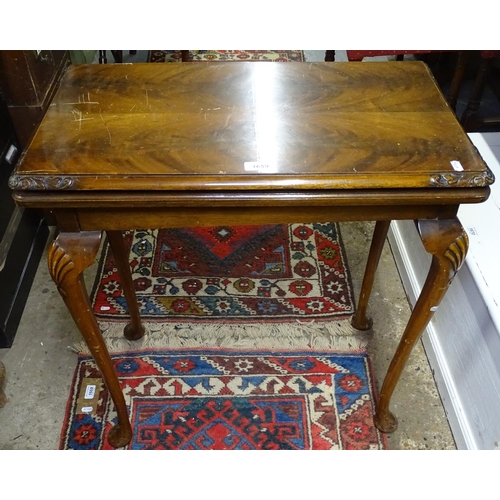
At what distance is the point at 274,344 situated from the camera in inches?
59.6

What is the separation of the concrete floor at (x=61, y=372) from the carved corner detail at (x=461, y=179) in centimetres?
73

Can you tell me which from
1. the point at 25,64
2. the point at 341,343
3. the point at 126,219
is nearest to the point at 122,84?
the point at 126,219

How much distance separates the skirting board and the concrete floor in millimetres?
51

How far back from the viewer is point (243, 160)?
0.90 metres

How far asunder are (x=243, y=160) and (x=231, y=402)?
0.74 metres

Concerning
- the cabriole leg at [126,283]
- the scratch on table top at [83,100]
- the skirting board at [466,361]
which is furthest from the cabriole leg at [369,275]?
the scratch on table top at [83,100]

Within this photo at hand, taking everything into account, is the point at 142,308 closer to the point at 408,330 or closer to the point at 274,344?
the point at 274,344

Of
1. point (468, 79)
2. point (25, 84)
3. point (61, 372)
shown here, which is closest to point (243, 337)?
point (61, 372)

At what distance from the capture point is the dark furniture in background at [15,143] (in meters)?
1.48

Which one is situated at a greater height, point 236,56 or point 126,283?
point 126,283

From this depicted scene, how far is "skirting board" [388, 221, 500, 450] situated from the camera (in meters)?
1.18

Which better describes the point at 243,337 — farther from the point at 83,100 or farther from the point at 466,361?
the point at 83,100

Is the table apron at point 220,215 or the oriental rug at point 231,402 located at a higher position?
the table apron at point 220,215

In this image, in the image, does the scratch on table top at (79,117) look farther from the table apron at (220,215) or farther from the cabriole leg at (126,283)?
the cabriole leg at (126,283)
